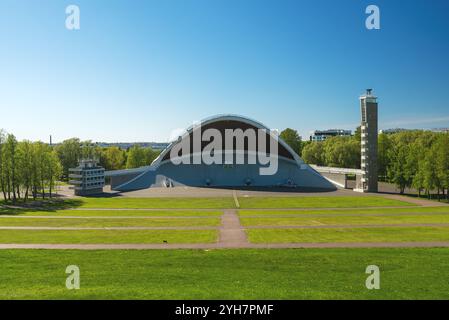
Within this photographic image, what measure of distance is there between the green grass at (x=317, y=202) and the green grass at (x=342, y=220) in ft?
31.7

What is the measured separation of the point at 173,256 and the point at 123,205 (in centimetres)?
2800

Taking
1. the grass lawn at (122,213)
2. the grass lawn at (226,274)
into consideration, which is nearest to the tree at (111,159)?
the grass lawn at (122,213)

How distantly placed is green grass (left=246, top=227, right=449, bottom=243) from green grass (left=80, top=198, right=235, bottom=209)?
18023 mm

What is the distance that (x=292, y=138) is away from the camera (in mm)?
110250

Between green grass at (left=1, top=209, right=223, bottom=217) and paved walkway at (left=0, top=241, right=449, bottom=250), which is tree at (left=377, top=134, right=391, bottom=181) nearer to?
green grass at (left=1, top=209, right=223, bottom=217)

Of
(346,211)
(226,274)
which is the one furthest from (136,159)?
(226,274)

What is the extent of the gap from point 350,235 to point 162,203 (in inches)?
1125

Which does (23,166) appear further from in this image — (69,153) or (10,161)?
(69,153)

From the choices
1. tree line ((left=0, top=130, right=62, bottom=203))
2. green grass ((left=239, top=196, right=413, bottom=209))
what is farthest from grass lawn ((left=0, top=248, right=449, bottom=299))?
tree line ((left=0, top=130, right=62, bottom=203))

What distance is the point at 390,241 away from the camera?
25297 millimetres

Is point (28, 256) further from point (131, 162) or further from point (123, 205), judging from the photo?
point (131, 162)

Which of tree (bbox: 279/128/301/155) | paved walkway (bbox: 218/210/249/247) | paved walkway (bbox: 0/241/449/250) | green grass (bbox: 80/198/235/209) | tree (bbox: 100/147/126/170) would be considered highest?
tree (bbox: 279/128/301/155)

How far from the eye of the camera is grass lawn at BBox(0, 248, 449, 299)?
560 inches

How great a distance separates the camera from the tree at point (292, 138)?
109500mm
